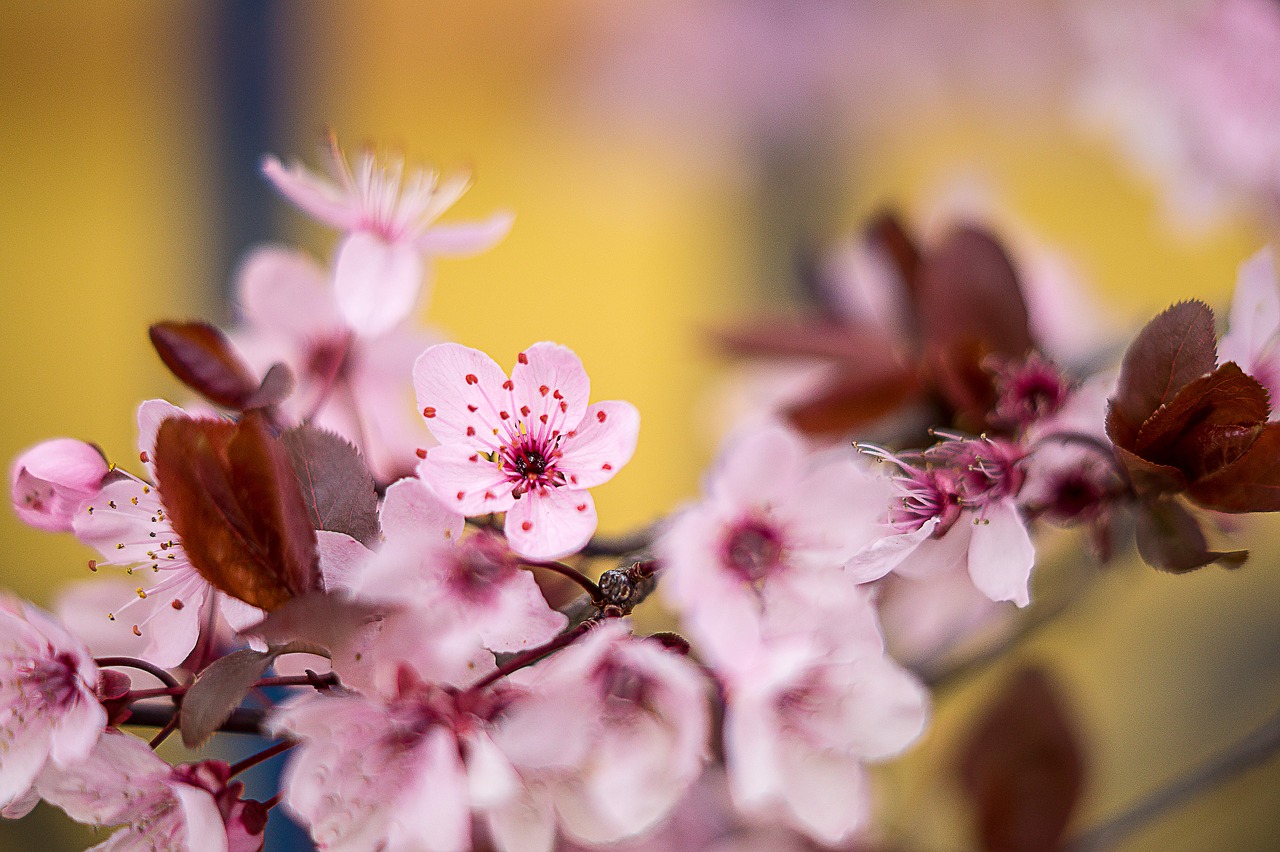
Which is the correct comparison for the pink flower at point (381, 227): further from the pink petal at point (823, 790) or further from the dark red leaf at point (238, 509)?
the pink petal at point (823, 790)

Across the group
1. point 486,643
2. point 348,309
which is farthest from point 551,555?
point 348,309

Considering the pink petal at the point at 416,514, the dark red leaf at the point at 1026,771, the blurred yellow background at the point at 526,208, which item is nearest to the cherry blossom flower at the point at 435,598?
the pink petal at the point at 416,514

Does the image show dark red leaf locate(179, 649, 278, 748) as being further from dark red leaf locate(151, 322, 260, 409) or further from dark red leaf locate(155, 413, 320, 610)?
dark red leaf locate(151, 322, 260, 409)

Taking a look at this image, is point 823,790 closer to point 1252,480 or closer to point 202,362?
point 1252,480

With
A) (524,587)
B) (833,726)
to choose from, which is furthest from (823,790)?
(524,587)

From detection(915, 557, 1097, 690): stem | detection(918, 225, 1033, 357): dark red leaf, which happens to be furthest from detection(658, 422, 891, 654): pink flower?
detection(915, 557, 1097, 690): stem

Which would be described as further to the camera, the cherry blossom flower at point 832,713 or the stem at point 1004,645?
the stem at point 1004,645
